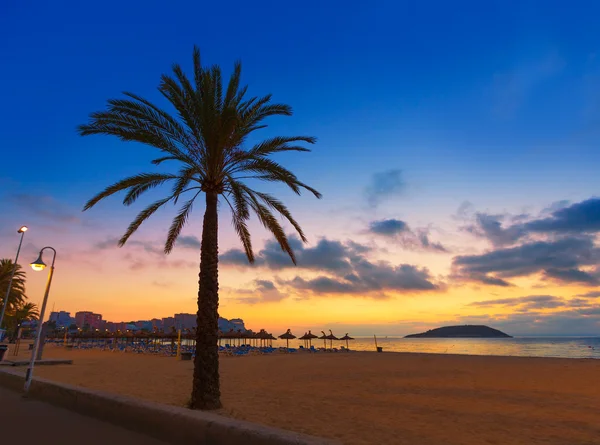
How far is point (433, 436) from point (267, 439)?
4.55 metres

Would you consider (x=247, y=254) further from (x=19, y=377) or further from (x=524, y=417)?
(x=524, y=417)

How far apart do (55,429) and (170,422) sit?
2561mm

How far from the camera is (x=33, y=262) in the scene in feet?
40.3

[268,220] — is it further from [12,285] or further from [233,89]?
[12,285]

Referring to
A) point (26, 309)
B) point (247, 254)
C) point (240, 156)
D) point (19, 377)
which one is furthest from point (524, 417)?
point (26, 309)

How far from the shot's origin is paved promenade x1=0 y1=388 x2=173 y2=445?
20.5 ft

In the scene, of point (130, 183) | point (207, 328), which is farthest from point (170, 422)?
point (130, 183)

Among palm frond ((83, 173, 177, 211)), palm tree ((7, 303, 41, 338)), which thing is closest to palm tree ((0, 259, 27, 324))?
palm tree ((7, 303, 41, 338))

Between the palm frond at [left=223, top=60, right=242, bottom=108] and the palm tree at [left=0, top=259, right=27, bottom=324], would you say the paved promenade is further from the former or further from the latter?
the palm tree at [left=0, top=259, right=27, bottom=324]

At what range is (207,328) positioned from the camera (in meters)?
9.60

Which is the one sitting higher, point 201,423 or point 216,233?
point 216,233

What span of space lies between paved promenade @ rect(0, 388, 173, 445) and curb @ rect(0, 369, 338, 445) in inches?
6.3

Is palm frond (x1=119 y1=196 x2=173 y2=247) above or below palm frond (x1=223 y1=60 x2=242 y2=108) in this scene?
below

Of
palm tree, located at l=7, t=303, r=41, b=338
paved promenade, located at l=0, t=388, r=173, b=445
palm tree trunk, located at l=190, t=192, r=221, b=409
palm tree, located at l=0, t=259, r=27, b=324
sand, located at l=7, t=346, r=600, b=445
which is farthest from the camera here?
palm tree, located at l=7, t=303, r=41, b=338
